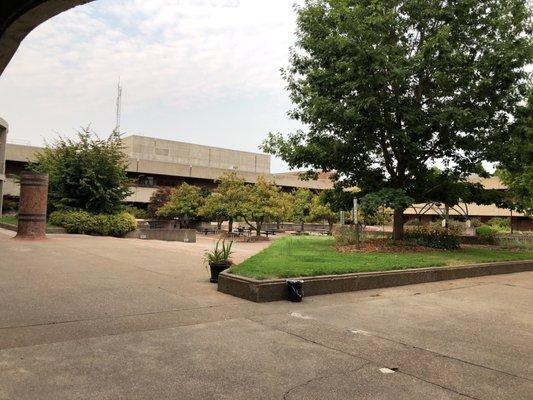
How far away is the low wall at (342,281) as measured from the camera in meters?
8.73

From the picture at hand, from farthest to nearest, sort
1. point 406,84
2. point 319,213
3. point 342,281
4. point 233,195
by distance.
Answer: point 319,213, point 233,195, point 406,84, point 342,281

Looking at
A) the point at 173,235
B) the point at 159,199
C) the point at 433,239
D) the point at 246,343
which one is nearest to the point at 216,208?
the point at 173,235

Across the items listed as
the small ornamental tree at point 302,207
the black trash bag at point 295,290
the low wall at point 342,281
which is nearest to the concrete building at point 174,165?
the small ornamental tree at point 302,207

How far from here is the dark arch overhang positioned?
3.89m

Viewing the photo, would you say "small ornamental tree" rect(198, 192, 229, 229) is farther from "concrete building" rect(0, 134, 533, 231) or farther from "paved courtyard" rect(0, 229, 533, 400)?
"paved courtyard" rect(0, 229, 533, 400)

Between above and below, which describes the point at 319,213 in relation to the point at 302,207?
below

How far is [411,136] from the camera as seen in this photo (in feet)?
54.3

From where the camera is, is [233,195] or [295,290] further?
[233,195]

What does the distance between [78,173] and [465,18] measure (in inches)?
819

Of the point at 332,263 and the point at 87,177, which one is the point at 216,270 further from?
the point at 87,177

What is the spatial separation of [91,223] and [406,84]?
17.1m

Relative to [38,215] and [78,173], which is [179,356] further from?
[78,173]

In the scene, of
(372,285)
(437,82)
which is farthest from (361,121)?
(372,285)

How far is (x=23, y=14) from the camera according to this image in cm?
397
